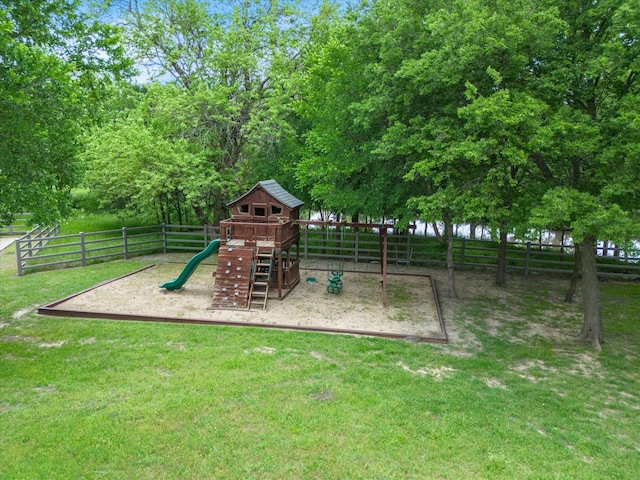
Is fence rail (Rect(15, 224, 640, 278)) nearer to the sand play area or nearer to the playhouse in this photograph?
the sand play area

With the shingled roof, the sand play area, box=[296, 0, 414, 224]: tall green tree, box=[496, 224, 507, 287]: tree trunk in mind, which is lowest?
the sand play area

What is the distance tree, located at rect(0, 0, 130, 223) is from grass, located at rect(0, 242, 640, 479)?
2.86 metres

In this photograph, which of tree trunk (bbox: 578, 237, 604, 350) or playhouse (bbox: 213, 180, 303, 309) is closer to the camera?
tree trunk (bbox: 578, 237, 604, 350)

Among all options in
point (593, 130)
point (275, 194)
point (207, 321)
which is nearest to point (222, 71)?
point (275, 194)

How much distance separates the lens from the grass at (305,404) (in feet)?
15.4

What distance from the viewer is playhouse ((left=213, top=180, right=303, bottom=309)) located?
10.7 m

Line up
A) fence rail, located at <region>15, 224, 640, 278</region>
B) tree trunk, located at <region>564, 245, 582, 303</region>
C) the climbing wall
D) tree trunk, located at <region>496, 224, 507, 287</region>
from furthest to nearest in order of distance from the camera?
1. fence rail, located at <region>15, 224, 640, 278</region>
2. tree trunk, located at <region>496, 224, 507, 287</region>
3. tree trunk, located at <region>564, 245, 582, 303</region>
4. the climbing wall

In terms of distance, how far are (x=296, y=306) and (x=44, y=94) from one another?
22.3 ft

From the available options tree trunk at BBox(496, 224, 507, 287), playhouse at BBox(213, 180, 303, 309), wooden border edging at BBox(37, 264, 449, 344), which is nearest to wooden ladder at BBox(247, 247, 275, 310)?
playhouse at BBox(213, 180, 303, 309)

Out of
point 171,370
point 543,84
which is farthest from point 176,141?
point 543,84

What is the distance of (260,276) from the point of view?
11617 millimetres

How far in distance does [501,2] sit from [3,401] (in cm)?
1069

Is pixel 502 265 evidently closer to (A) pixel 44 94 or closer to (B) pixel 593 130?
(B) pixel 593 130

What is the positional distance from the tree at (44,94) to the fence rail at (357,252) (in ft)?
23.0
